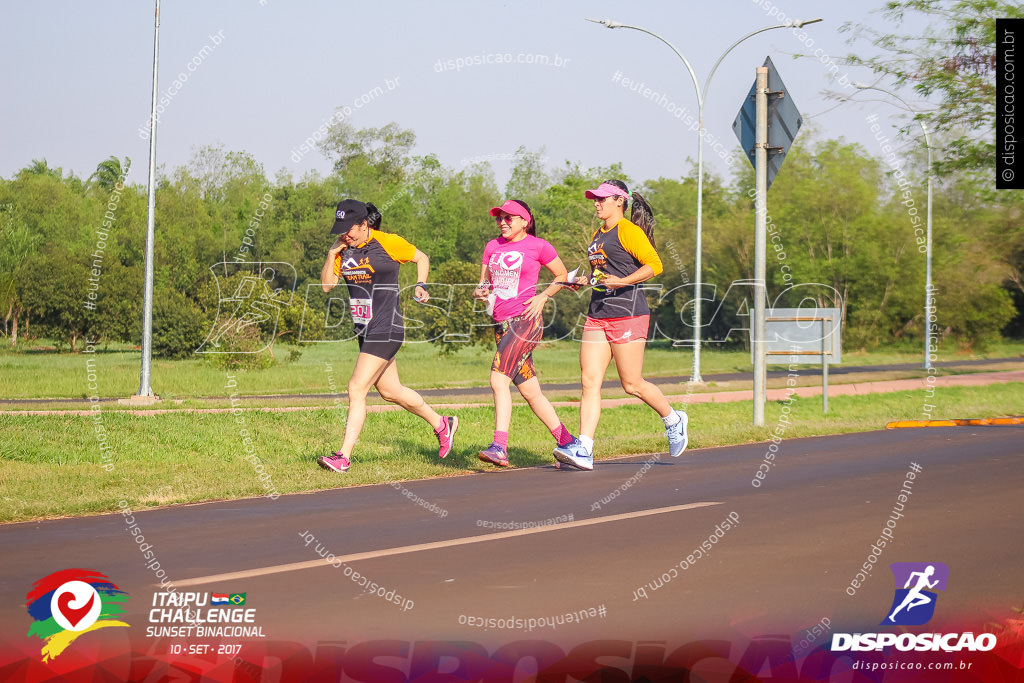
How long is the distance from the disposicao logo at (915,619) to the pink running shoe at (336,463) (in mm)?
4663

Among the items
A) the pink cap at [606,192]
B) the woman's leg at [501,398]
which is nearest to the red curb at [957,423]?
the pink cap at [606,192]

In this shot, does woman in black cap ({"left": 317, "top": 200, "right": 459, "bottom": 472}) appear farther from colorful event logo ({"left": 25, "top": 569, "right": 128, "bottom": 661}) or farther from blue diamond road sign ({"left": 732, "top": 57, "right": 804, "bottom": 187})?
blue diamond road sign ({"left": 732, "top": 57, "right": 804, "bottom": 187})

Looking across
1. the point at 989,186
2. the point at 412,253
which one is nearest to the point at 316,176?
the point at 989,186

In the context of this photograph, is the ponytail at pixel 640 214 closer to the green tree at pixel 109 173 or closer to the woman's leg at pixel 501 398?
the woman's leg at pixel 501 398

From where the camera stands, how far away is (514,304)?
913 cm

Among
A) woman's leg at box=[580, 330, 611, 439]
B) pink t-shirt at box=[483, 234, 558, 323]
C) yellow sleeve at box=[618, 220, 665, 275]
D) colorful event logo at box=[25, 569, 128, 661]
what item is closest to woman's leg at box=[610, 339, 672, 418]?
woman's leg at box=[580, 330, 611, 439]

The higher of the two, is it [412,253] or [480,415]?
[412,253]

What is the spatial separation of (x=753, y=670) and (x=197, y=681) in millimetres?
1947

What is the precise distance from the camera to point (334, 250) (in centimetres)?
884

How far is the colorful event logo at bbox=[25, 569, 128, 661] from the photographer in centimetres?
425

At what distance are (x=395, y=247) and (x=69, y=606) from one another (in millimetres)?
4843

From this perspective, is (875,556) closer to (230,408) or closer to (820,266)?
(230,408)

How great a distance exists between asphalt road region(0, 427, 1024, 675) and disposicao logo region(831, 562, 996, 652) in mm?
A: 70

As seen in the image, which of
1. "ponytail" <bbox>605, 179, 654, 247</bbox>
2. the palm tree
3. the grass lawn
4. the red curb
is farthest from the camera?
the palm tree
